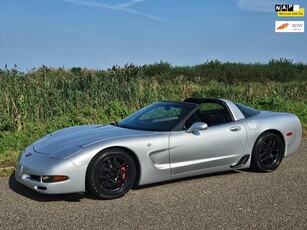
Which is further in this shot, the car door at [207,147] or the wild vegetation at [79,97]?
the wild vegetation at [79,97]

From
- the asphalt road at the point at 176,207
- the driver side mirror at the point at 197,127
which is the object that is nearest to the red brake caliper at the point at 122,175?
the asphalt road at the point at 176,207

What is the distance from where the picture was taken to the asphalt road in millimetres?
4305

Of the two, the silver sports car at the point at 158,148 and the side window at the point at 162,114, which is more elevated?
the side window at the point at 162,114

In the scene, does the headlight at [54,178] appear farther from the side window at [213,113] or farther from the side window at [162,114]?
the side window at [213,113]

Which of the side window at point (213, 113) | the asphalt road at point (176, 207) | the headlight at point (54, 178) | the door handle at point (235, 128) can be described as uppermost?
the side window at point (213, 113)

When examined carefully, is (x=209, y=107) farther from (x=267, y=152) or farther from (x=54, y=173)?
(x=54, y=173)

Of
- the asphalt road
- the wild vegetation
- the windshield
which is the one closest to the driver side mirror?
the windshield

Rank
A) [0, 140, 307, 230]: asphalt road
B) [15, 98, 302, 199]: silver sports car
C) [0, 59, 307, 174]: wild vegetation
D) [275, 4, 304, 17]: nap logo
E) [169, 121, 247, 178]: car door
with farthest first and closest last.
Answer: [275, 4, 304, 17]: nap logo → [0, 59, 307, 174]: wild vegetation → [169, 121, 247, 178]: car door → [15, 98, 302, 199]: silver sports car → [0, 140, 307, 230]: asphalt road

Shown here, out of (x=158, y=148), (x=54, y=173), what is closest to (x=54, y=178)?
(x=54, y=173)

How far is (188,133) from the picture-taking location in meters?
5.90

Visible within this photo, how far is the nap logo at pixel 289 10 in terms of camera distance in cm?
1764

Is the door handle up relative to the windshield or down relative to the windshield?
down

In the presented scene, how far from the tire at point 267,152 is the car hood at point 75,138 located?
1881 millimetres

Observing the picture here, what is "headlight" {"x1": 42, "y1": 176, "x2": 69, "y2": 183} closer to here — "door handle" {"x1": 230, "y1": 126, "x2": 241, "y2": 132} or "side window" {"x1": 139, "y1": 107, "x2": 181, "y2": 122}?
"side window" {"x1": 139, "y1": 107, "x2": 181, "y2": 122}
